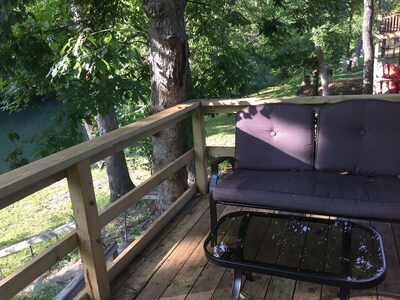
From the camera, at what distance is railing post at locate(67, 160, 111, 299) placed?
171cm

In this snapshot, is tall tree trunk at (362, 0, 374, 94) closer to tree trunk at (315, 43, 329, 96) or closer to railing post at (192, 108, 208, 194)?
tree trunk at (315, 43, 329, 96)

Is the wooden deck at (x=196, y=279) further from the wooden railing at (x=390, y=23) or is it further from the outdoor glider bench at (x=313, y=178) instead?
the wooden railing at (x=390, y=23)

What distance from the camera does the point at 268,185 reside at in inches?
85.0

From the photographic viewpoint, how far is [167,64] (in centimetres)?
→ 299

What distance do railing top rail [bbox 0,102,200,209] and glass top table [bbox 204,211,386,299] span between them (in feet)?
2.29

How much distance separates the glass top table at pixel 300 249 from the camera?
1.43 m

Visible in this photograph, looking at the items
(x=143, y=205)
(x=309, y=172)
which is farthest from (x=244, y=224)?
(x=143, y=205)

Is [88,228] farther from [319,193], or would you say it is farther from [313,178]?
[313,178]

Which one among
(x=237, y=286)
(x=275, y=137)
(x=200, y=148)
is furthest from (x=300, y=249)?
(x=200, y=148)

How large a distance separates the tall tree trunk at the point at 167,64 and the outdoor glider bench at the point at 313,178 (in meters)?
0.71

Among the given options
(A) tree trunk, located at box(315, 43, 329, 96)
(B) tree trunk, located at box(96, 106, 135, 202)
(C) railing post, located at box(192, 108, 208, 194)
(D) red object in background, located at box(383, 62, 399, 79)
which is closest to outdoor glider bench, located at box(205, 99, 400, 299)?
(C) railing post, located at box(192, 108, 208, 194)

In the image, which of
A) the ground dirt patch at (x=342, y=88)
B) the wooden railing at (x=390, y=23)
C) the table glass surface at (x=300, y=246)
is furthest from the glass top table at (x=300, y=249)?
the wooden railing at (x=390, y=23)

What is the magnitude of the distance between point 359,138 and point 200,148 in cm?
126

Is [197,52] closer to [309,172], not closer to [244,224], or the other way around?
[309,172]
